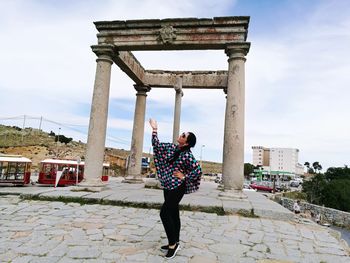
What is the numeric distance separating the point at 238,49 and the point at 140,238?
263 inches

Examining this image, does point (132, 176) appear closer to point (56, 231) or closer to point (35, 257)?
point (56, 231)

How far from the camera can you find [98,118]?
31.0 ft

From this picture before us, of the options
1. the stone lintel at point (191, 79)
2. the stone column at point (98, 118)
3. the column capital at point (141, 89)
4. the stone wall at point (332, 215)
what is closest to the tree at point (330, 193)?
the stone wall at point (332, 215)

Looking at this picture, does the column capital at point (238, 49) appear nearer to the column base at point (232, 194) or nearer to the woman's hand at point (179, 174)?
the column base at point (232, 194)

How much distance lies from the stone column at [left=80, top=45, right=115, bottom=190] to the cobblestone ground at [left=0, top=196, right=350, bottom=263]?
2.53 m

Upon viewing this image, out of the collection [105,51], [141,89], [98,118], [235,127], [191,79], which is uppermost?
[191,79]

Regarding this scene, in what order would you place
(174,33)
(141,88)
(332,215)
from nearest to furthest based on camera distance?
(174,33) < (141,88) < (332,215)

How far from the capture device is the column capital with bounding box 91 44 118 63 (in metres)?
9.77

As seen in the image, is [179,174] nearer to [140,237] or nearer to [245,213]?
[140,237]

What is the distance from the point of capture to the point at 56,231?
15.9ft

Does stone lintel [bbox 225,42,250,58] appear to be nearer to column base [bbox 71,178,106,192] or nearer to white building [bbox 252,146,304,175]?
column base [bbox 71,178,106,192]

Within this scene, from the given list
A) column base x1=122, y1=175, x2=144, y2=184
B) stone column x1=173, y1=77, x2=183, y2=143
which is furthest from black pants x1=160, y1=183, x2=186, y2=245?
column base x1=122, y1=175, x2=144, y2=184

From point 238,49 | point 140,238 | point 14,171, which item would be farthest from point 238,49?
point 14,171

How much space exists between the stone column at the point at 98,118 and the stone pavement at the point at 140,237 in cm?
236
